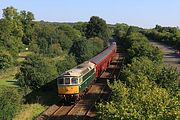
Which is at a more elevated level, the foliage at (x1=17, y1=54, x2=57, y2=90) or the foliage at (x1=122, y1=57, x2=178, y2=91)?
Answer: the foliage at (x1=122, y1=57, x2=178, y2=91)

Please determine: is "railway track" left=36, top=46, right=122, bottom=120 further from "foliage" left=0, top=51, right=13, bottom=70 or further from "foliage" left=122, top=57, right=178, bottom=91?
"foliage" left=0, top=51, right=13, bottom=70

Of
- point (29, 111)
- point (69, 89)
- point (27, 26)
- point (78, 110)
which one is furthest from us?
point (27, 26)

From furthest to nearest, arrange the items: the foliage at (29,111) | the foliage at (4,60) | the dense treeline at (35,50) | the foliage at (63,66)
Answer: the foliage at (4,60)
the foliage at (63,66)
the dense treeline at (35,50)
the foliage at (29,111)

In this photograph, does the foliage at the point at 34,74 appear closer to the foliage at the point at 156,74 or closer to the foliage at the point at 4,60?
the foliage at the point at 156,74

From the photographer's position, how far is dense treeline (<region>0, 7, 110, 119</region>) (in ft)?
129

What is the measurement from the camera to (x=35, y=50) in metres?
97.9

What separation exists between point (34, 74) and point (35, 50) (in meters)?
59.3

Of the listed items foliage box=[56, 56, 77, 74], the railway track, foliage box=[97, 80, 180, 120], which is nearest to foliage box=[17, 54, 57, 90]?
the railway track

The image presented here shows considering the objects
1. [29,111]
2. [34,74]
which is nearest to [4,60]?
[34,74]

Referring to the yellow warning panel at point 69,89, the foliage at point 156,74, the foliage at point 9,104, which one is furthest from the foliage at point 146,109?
the yellow warning panel at point 69,89

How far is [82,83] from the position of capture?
3375 centimetres

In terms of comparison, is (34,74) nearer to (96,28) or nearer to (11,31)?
(11,31)

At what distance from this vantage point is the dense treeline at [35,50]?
1548 inches

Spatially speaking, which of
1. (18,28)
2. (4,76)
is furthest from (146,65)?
(18,28)
